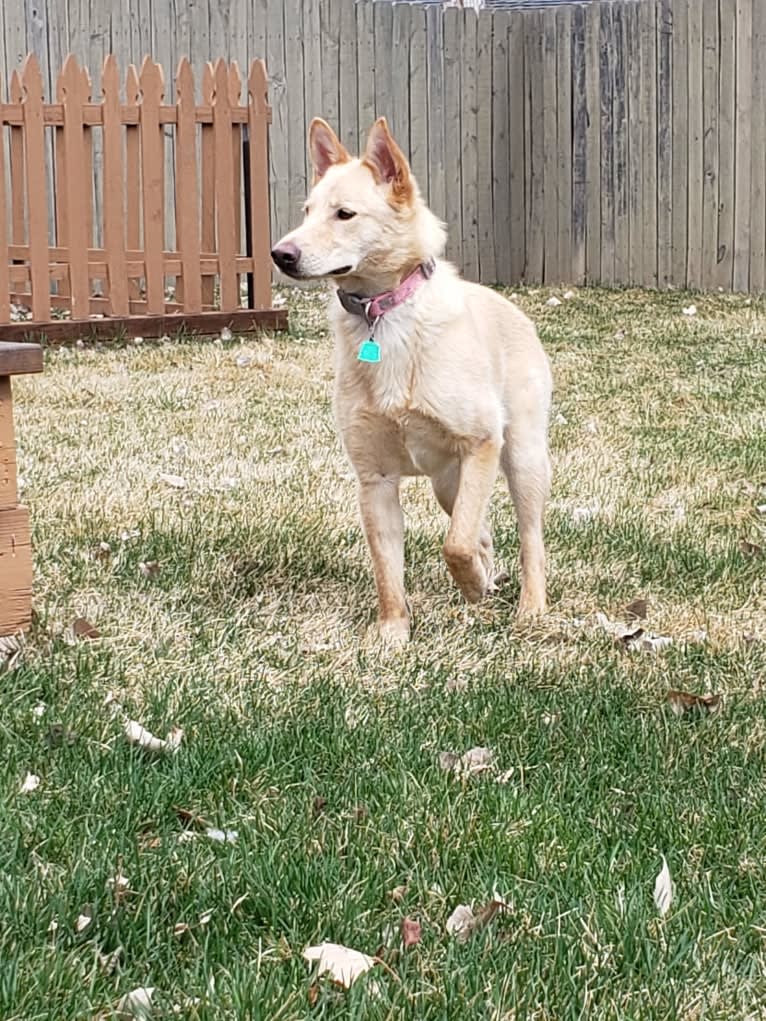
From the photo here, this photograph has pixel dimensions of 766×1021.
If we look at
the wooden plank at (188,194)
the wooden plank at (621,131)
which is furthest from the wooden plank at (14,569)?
the wooden plank at (621,131)

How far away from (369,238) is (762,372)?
5001mm

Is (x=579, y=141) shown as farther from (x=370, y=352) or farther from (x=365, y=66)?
(x=370, y=352)

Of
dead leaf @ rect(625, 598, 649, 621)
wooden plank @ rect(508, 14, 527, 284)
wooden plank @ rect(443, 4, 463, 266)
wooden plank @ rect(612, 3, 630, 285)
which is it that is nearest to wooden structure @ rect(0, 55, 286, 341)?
wooden plank @ rect(443, 4, 463, 266)

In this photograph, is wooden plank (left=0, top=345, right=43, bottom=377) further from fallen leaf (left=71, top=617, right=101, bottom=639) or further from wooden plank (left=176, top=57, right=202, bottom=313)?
wooden plank (left=176, top=57, right=202, bottom=313)

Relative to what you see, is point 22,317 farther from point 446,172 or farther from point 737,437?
point 737,437

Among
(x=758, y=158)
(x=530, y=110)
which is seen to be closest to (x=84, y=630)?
(x=758, y=158)

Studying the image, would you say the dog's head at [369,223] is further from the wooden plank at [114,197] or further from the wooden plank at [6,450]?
the wooden plank at [114,197]

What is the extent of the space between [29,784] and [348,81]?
11.0 metres

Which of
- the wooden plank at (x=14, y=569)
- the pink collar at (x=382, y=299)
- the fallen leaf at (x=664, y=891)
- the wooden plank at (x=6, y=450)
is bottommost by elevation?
the fallen leaf at (x=664, y=891)

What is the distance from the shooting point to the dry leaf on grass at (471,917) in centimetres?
222

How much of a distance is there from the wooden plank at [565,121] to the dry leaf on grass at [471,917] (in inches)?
445

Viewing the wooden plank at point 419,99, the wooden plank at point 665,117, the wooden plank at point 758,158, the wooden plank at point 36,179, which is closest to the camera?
the wooden plank at point 36,179

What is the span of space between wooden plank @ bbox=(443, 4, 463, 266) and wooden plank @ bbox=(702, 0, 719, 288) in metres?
2.34

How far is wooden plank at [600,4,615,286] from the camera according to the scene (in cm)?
1247
